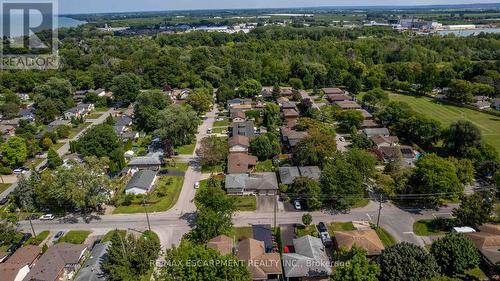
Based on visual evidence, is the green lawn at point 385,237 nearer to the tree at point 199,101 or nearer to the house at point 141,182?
the house at point 141,182

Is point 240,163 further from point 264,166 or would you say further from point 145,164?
point 145,164

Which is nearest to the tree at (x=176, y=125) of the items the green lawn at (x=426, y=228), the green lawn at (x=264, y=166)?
the green lawn at (x=264, y=166)

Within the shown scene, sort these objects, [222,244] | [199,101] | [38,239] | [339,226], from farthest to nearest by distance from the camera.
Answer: [199,101]
[339,226]
[38,239]
[222,244]

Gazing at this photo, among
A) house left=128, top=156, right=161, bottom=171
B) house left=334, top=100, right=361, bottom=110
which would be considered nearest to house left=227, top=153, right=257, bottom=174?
house left=128, top=156, right=161, bottom=171

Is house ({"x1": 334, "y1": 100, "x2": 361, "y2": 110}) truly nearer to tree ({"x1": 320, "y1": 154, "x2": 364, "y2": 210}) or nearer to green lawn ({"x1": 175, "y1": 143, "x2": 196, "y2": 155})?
green lawn ({"x1": 175, "y1": 143, "x2": 196, "y2": 155})

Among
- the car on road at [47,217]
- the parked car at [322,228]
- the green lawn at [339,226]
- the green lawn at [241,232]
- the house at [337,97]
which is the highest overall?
the house at [337,97]

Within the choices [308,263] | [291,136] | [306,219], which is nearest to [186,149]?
[291,136]

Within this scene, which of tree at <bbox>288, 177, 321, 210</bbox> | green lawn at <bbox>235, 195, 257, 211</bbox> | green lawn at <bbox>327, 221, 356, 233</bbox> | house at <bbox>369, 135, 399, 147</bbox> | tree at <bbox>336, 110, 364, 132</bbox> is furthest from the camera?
tree at <bbox>336, 110, 364, 132</bbox>
